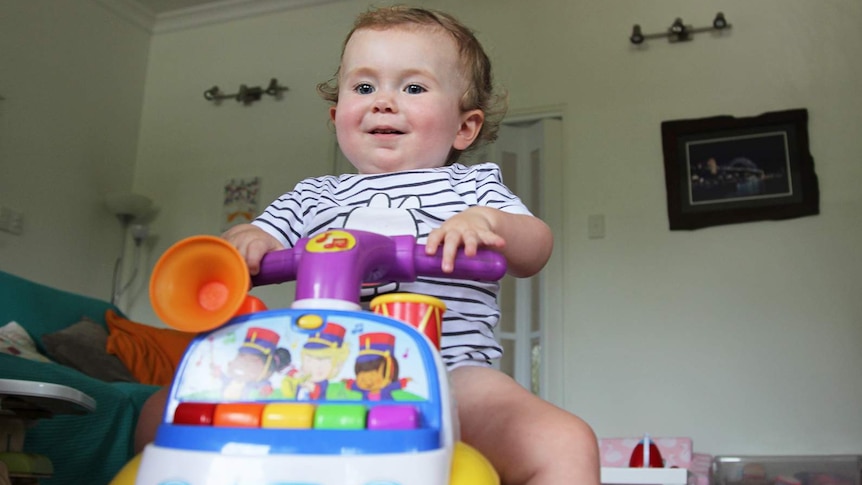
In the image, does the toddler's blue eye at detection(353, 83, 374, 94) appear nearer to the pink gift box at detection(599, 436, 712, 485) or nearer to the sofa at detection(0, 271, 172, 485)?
the sofa at detection(0, 271, 172, 485)

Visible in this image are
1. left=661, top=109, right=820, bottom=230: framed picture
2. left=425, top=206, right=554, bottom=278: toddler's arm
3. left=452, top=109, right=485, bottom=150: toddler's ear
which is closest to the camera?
left=425, top=206, right=554, bottom=278: toddler's arm

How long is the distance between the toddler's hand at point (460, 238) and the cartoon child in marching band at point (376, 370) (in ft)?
0.44

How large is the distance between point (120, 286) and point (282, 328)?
15.2 feet

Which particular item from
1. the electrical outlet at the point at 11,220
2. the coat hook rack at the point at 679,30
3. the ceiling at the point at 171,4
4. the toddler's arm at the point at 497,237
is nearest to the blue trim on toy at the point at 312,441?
the toddler's arm at the point at 497,237

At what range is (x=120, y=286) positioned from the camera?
194 inches

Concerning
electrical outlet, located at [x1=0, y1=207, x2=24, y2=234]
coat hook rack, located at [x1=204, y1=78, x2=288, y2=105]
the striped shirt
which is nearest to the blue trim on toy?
the striped shirt

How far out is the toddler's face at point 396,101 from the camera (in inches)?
42.5

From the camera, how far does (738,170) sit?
149 inches

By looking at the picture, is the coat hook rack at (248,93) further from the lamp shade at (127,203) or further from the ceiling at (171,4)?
the lamp shade at (127,203)

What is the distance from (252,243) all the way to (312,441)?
0.35 metres

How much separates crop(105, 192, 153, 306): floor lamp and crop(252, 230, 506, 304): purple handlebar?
4.22 meters

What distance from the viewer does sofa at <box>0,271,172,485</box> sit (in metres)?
2.27

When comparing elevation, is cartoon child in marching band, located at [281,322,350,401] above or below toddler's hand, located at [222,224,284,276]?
below

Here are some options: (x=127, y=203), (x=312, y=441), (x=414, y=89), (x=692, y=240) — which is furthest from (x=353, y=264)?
(x=127, y=203)
